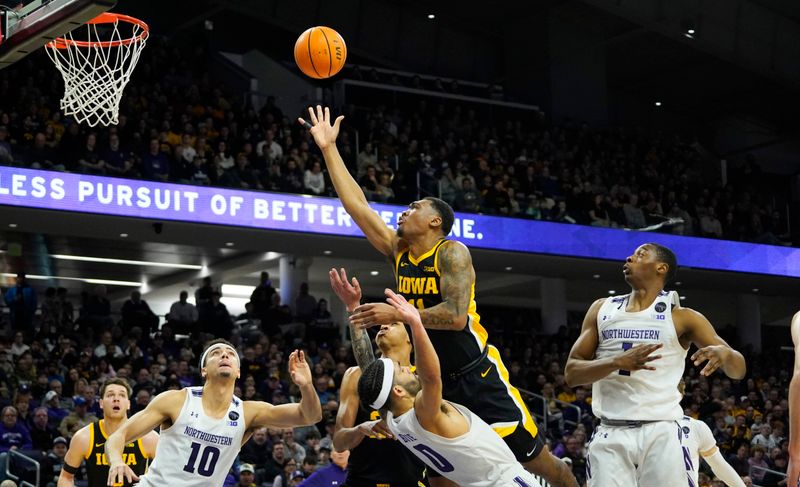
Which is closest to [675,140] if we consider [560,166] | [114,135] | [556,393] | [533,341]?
[560,166]

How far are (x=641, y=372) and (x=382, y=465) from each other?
1790mm

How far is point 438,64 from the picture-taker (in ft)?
107

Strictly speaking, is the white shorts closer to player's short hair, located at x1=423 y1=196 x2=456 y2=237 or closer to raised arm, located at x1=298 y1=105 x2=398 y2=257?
player's short hair, located at x1=423 y1=196 x2=456 y2=237

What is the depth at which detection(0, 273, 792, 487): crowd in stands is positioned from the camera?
1460 centimetres

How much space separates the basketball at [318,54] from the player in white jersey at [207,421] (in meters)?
3.54

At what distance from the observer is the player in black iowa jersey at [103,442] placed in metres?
8.79

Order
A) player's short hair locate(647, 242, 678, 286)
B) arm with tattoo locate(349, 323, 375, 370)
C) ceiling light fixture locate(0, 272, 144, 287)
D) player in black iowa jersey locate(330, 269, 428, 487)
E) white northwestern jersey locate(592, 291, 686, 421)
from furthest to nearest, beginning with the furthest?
ceiling light fixture locate(0, 272, 144, 287), arm with tattoo locate(349, 323, 375, 370), player in black iowa jersey locate(330, 269, 428, 487), player's short hair locate(647, 242, 678, 286), white northwestern jersey locate(592, 291, 686, 421)

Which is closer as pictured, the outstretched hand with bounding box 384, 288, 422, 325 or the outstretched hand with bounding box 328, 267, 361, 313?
the outstretched hand with bounding box 384, 288, 422, 325

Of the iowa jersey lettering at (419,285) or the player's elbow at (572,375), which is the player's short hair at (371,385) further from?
the player's elbow at (572,375)

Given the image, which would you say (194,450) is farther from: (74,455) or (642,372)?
(642,372)

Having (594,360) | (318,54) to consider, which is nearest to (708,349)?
(594,360)

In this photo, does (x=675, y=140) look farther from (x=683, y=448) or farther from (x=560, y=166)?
(x=683, y=448)

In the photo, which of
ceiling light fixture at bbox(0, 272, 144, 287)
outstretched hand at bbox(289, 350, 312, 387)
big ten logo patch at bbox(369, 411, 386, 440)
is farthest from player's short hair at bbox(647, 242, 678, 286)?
ceiling light fixture at bbox(0, 272, 144, 287)

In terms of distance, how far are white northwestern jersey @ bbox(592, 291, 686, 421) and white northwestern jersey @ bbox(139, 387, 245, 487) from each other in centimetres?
232
